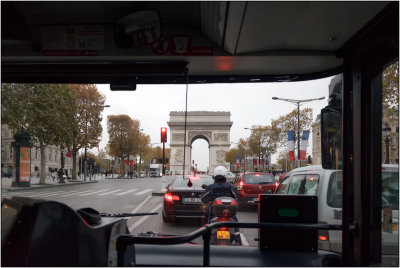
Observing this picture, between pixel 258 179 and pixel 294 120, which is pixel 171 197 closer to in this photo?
pixel 294 120

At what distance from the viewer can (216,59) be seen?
3.09m

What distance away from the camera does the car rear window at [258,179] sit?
1316 centimetres

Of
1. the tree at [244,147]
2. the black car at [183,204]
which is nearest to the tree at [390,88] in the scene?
the tree at [244,147]

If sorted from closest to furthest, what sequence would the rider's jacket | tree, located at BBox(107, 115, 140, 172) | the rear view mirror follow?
the rear view mirror < tree, located at BBox(107, 115, 140, 172) < the rider's jacket

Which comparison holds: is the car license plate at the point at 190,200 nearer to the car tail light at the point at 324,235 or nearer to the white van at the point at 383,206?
the white van at the point at 383,206

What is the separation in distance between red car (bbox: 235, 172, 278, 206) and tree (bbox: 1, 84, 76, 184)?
923cm

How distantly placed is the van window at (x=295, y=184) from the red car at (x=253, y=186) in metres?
6.75

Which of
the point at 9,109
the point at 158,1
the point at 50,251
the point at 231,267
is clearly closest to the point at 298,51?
the point at 158,1

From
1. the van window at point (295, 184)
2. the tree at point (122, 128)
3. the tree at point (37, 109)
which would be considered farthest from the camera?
the van window at point (295, 184)

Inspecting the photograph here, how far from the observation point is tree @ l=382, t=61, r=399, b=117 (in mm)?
2426

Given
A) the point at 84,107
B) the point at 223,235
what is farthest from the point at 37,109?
the point at 223,235

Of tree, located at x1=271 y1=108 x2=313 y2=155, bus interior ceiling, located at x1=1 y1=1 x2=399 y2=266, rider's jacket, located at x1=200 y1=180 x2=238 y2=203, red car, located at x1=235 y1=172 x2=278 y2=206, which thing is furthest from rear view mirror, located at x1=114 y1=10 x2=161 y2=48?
red car, located at x1=235 y1=172 x2=278 y2=206

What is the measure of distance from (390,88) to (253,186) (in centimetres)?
1072

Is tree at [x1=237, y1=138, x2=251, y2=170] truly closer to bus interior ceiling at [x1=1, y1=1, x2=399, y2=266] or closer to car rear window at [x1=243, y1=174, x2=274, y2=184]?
car rear window at [x1=243, y1=174, x2=274, y2=184]
